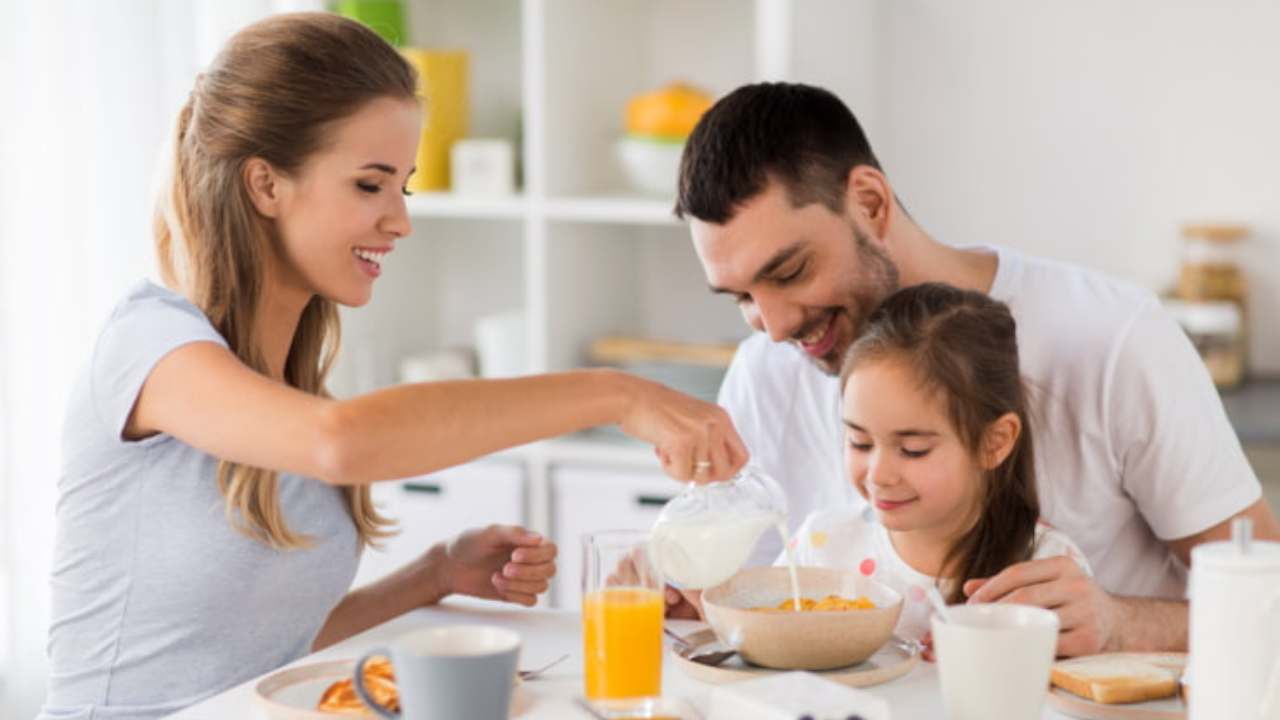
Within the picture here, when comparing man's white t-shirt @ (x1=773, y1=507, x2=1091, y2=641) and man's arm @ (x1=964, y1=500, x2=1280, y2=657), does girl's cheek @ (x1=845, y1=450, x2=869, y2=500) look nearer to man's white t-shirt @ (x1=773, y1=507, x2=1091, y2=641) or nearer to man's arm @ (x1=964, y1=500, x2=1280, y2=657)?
man's white t-shirt @ (x1=773, y1=507, x2=1091, y2=641)

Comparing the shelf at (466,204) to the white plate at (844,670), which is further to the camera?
the shelf at (466,204)

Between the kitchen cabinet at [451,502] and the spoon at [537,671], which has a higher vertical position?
the spoon at [537,671]

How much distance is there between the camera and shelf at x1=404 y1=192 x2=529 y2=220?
3357 millimetres

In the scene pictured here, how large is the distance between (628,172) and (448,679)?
2.27m

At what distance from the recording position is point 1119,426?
195cm

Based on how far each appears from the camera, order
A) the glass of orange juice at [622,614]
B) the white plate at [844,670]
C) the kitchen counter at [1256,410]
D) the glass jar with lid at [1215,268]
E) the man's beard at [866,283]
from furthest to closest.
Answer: the glass jar with lid at [1215,268], the kitchen counter at [1256,410], the man's beard at [866,283], the white plate at [844,670], the glass of orange juice at [622,614]

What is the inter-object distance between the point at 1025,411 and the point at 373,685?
91cm

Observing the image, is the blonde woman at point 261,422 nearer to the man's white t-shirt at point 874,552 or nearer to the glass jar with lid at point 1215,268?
the man's white t-shirt at point 874,552

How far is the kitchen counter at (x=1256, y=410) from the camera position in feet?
8.96

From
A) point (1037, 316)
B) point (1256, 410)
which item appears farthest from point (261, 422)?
point (1256, 410)

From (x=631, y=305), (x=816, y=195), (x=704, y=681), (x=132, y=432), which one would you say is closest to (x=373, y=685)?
(x=704, y=681)

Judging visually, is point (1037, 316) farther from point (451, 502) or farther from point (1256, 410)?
point (451, 502)

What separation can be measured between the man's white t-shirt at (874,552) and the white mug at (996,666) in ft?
1.39

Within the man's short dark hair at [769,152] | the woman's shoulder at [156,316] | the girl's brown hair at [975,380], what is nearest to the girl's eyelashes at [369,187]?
the woman's shoulder at [156,316]
